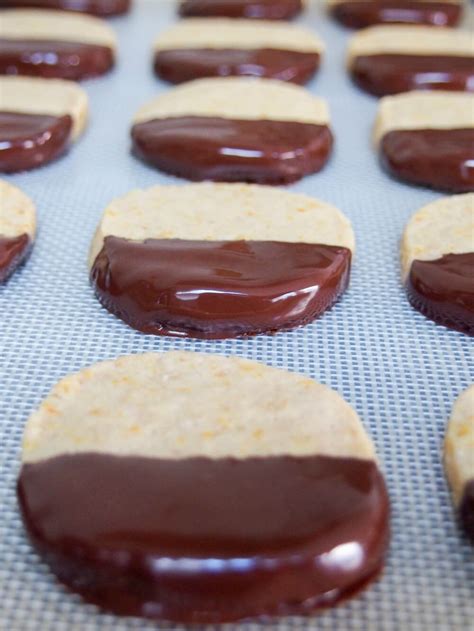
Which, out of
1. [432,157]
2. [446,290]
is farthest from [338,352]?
[432,157]

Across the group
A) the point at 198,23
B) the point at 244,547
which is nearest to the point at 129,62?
the point at 198,23

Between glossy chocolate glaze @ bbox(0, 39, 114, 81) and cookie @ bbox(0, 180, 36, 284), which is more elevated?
glossy chocolate glaze @ bbox(0, 39, 114, 81)

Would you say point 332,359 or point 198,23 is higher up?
point 198,23

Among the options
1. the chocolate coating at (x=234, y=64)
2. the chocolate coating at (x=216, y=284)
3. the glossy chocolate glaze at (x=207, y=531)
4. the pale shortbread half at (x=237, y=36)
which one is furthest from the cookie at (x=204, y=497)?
the pale shortbread half at (x=237, y=36)

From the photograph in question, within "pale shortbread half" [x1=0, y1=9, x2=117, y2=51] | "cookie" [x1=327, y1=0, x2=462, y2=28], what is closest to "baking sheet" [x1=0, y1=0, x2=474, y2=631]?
→ "pale shortbread half" [x1=0, y1=9, x2=117, y2=51]

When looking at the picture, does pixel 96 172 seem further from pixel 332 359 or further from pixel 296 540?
pixel 296 540

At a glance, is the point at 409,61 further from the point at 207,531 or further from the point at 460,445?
the point at 207,531

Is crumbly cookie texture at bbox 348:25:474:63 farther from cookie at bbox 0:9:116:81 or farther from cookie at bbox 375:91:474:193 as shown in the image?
cookie at bbox 0:9:116:81
